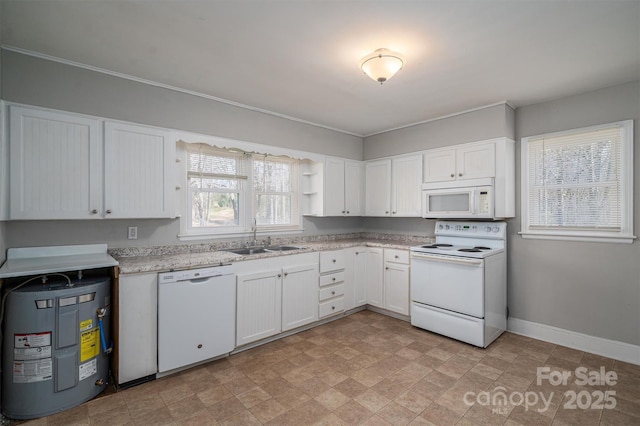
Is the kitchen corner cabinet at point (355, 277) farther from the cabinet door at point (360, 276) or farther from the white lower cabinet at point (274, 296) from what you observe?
the white lower cabinet at point (274, 296)

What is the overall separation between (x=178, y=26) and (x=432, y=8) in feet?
5.34

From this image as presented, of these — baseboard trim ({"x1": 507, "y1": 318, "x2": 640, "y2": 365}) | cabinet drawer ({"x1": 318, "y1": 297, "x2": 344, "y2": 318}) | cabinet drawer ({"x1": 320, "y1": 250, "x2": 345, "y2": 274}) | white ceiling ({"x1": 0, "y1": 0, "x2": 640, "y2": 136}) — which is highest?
white ceiling ({"x1": 0, "y1": 0, "x2": 640, "y2": 136})

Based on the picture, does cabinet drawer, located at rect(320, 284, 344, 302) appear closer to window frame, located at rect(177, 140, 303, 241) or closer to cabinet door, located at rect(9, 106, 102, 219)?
window frame, located at rect(177, 140, 303, 241)

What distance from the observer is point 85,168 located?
2523mm

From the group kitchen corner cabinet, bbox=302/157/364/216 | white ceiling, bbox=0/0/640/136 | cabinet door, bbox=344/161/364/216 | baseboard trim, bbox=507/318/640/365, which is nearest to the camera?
white ceiling, bbox=0/0/640/136

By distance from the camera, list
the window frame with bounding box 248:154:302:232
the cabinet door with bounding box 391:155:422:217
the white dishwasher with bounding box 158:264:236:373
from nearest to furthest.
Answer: the white dishwasher with bounding box 158:264:236:373
the window frame with bounding box 248:154:302:232
the cabinet door with bounding box 391:155:422:217

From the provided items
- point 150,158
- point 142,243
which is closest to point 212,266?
point 142,243

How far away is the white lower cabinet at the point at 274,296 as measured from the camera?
3004mm

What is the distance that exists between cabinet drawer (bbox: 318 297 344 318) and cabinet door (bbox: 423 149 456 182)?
195 centimetres

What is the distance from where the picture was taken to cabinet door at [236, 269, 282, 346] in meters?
2.98

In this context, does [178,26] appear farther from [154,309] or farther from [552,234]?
[552,234]

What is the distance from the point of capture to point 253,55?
2410 mm

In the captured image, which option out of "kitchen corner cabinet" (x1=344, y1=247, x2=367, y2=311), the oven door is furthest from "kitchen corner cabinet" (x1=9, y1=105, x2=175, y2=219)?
the oven door

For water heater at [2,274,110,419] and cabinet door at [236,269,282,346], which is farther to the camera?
cabinet door at [236,269,282,346]
